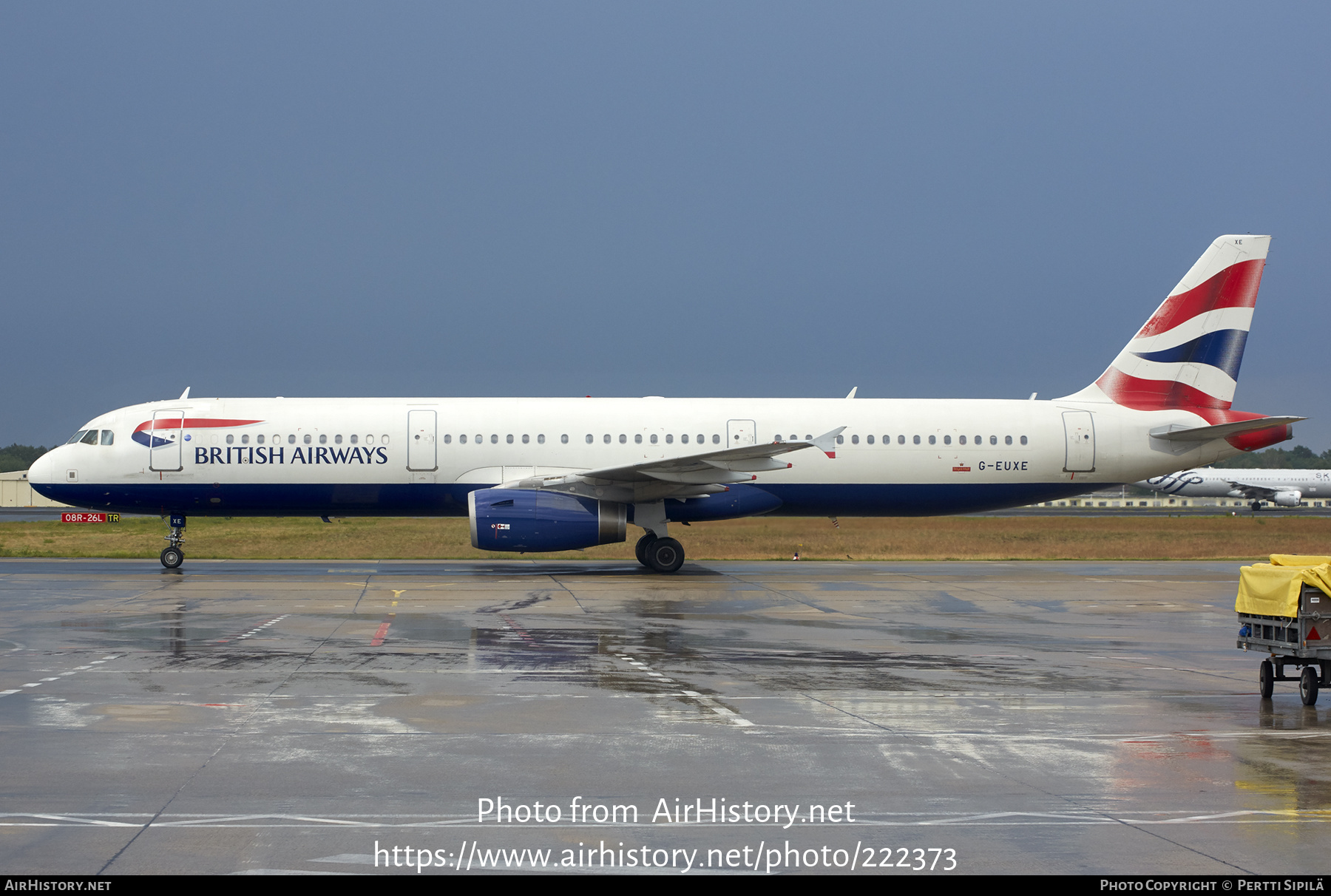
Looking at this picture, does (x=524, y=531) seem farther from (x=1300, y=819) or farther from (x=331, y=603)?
(x=1300, y=819)

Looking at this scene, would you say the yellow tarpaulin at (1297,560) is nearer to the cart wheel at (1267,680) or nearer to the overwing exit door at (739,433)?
the cart wheel at (1267,680)

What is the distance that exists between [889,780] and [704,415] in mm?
18870

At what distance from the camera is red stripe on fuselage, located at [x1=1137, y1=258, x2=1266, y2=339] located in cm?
2642

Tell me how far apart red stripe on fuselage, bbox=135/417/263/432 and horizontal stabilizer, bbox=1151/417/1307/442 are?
20.8 metres

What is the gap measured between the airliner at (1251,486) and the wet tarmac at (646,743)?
250ft

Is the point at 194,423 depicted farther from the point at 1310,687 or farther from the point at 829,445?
the point at 1310,687

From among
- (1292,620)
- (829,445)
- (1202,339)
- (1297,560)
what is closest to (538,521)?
(829,445)

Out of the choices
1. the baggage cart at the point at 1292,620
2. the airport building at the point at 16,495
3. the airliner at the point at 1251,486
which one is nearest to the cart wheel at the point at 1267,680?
the baggage cart at the point at 1292,620

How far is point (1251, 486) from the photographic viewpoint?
85.6 meters

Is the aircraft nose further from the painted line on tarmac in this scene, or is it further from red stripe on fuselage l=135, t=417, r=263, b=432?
the painted line on tarmac

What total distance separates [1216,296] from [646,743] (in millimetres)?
23425

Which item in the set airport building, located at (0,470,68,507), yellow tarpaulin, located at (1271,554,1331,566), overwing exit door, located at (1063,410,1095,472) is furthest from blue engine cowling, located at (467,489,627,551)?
airport building, located at (0,470,68,507)

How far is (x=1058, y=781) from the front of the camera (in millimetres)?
7074
